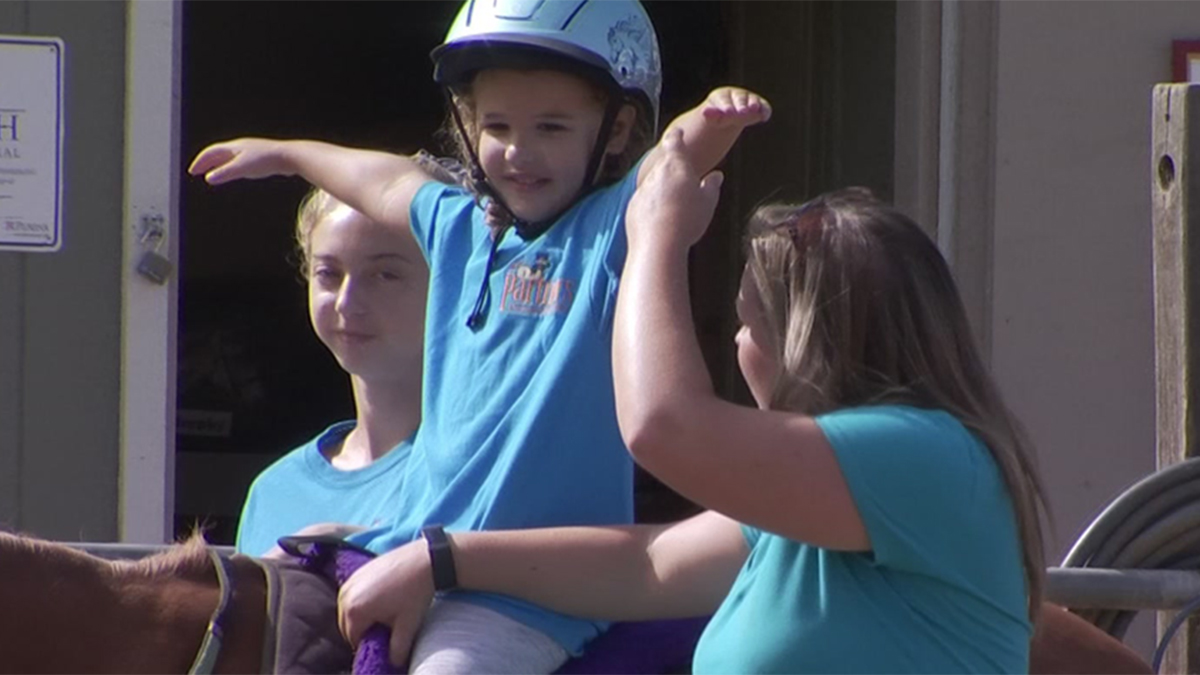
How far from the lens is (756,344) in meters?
2.37

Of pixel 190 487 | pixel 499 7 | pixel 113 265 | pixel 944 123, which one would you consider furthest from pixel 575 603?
pixel 190 487

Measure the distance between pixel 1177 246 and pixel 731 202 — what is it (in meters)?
4.03

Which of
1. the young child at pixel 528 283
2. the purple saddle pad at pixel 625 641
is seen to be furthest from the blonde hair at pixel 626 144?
the purple saddle pad at pixel 625 641

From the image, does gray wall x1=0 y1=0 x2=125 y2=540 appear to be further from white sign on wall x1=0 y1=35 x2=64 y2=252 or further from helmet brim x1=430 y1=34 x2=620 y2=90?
helmet brim x1=430 y1=34 x2=620 y2=90

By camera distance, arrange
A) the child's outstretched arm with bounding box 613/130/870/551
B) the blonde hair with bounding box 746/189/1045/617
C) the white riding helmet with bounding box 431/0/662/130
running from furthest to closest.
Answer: the white riding helmet with bounding box 431/0/662/130
the blonde hair with bounding box 746/189/1045/617
the child's outstretched arm with bounding box 613/130/870/551

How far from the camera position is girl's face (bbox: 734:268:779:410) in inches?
92.7

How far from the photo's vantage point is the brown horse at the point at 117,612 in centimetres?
248

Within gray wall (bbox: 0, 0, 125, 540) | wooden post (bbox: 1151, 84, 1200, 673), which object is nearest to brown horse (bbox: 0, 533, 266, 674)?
wooden post (bbox: 1151, 84, 1200, 673)

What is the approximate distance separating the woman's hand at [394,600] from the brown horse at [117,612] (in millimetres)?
115

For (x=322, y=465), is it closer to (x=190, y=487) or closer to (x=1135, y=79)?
(x=1135, y=79)

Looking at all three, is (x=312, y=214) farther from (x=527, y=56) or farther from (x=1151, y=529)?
(x=1151, y=529)

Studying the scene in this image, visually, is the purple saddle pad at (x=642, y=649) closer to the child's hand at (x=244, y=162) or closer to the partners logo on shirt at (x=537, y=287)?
the partners logo on shirt at (x=537, y=287)

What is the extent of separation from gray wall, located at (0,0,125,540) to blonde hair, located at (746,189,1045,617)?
337 centimetres

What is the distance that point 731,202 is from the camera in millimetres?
7793
